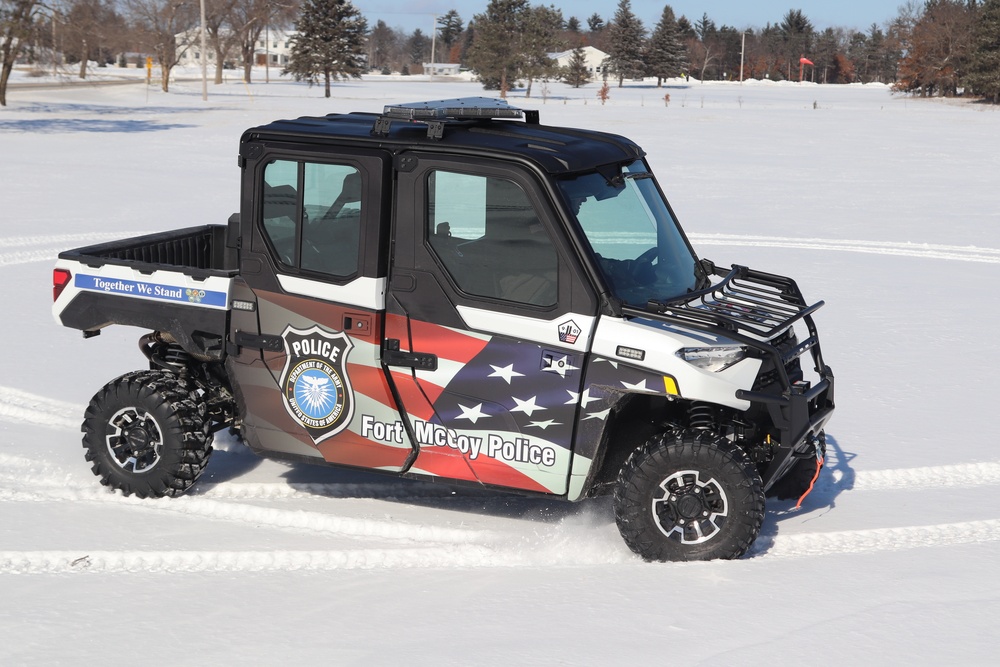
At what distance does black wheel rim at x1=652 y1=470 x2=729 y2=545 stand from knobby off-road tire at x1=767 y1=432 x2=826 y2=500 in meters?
0.89

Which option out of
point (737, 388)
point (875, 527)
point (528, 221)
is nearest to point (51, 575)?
point (528, 221)

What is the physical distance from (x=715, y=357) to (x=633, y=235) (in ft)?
2.99

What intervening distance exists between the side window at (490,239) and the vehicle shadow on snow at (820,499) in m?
1.67

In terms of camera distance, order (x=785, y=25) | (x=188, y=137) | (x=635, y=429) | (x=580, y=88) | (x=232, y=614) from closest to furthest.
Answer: (x=232, y=614) < (x=635, y=429) < (x=188, y=137) < (x=580, y=88) < (x=785, y=25)

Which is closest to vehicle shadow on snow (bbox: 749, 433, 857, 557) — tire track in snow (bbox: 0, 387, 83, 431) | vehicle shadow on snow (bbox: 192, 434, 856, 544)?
vehicle shadow on snow (bbox: 192, 434, 856, 544)

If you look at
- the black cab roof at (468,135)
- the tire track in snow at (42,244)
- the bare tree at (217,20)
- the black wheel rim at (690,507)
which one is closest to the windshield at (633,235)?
the black cab roof at (468,135)

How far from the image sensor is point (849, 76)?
12075cm

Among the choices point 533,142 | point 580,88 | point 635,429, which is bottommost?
point 635,429

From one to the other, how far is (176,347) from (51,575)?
1664 millimetres

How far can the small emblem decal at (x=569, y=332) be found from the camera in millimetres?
4895

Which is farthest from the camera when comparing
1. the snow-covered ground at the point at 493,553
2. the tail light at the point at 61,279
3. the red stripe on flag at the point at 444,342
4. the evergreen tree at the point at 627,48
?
the evergreen tree at the point at 627,48

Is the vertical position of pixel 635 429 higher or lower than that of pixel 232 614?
higher

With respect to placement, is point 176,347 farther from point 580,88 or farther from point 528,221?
point 580,88

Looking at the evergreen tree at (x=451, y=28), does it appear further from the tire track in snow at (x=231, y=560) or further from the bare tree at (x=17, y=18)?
the tire track in snow at (x=231, y=560)
